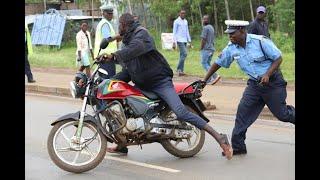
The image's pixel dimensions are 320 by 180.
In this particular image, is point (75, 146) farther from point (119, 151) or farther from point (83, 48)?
point (83, 48)

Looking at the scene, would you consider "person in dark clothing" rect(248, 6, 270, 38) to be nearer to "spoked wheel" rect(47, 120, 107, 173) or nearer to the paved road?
the paved road

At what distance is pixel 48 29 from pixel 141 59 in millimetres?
23011

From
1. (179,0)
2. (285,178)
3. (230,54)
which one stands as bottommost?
(285,178)

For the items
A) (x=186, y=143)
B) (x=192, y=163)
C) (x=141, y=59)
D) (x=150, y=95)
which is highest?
(x=141, y=59)

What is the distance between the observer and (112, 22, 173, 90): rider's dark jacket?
614 cm

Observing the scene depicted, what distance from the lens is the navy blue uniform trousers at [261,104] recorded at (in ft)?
21.4

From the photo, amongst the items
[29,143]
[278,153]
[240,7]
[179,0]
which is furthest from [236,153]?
[240,7]

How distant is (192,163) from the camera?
657 cm

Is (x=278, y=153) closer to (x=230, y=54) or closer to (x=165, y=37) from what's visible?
(x=230, y=54)

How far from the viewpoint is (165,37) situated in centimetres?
2366

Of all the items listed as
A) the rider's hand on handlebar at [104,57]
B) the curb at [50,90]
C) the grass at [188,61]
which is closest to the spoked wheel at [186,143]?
the rider's hand on handlebar at [104,57]

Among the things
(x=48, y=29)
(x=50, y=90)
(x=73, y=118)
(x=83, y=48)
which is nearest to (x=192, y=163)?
(x=73, y=118)

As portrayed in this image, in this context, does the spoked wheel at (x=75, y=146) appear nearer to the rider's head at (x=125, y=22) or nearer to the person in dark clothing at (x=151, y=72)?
the person in dark clothing at (x=151, y=72)

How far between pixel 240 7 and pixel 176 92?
25.7 metres
